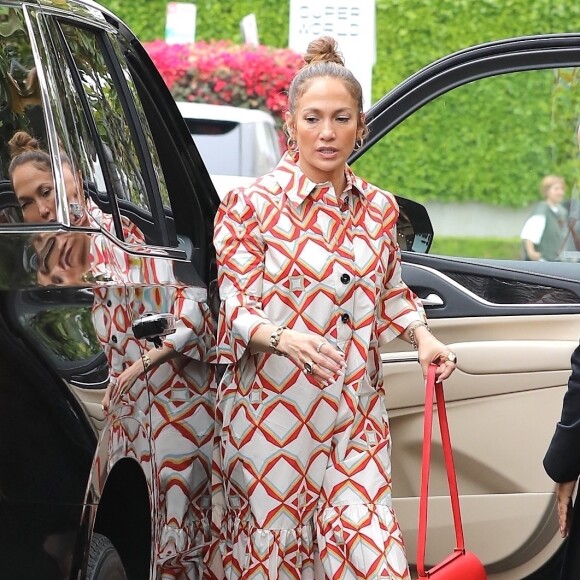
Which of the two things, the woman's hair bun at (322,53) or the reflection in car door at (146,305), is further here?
the woman's hair bun at (322,53)

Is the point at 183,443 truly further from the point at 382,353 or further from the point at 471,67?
the point at 471,67

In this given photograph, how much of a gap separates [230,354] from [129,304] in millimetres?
579

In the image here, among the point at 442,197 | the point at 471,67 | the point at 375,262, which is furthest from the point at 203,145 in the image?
the point at 375,262

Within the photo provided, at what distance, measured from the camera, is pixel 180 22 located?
13.2 m

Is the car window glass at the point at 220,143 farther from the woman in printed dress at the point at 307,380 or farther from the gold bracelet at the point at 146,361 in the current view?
the gold bracelet at the point at 146,361

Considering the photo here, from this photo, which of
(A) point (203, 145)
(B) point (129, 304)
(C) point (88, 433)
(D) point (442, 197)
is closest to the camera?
(C) point (88, 433)

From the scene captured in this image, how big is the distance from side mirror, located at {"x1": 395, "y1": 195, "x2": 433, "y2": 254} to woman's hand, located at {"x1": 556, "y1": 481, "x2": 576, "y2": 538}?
52.5 inches

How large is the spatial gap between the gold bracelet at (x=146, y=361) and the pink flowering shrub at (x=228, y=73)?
10080 mm

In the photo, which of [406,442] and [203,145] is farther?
[203,145]

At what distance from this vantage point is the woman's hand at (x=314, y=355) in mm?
3219

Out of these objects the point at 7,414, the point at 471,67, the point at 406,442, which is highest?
the point at 471,67

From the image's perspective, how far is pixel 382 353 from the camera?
436 centimetres

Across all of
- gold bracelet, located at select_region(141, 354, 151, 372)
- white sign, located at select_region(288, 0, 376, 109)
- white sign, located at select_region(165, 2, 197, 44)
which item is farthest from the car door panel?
white sign, located at select_region(165, 2, 197, 44)

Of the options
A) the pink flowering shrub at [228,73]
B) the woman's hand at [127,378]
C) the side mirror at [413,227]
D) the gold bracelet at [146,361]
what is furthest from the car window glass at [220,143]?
the woman's hand at [127,378]
